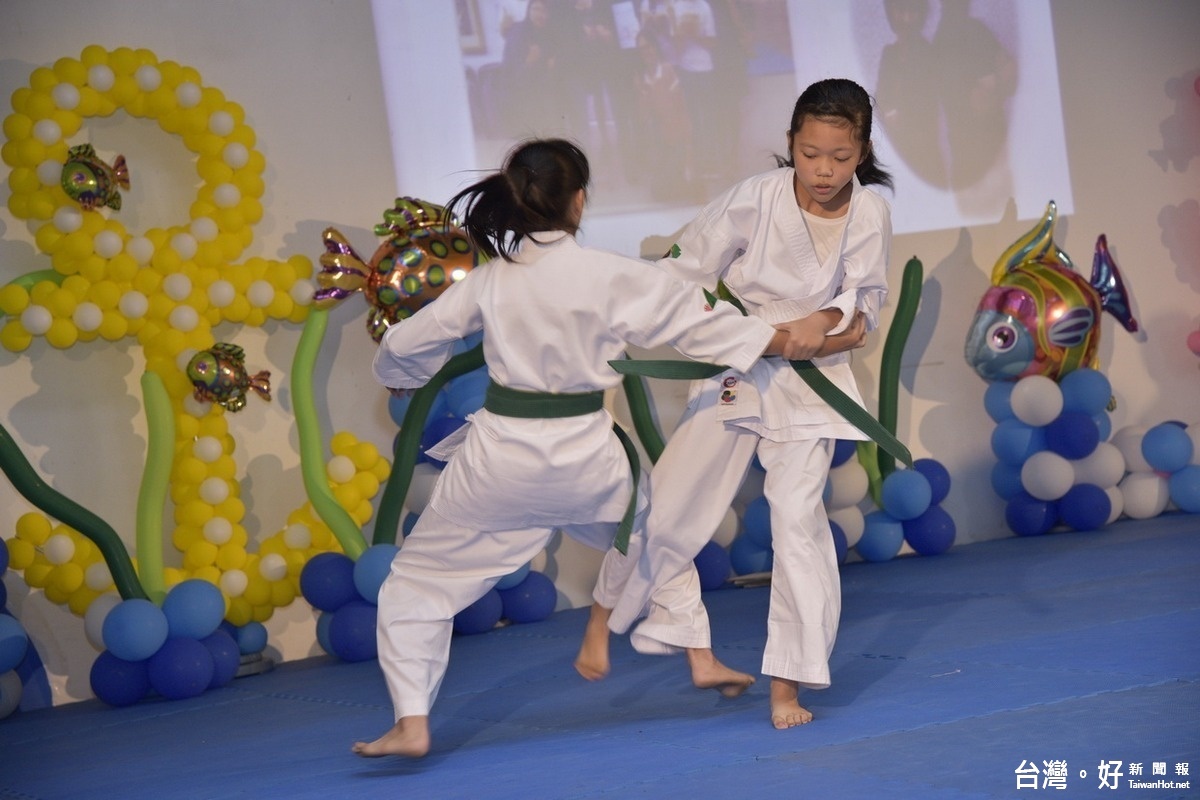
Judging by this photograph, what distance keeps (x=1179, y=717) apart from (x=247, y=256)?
339cm

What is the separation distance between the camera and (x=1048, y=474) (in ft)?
17.3

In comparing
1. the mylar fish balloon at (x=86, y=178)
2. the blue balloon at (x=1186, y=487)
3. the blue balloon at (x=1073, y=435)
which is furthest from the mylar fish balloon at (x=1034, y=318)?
the mylar fish balloon at (x=86, y=178)

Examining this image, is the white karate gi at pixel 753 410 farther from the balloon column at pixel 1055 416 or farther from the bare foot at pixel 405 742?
the balloon column at pixel 1055 416

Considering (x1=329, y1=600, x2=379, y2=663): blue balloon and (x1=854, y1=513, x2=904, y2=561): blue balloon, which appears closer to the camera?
(x1=329, y1=600, x2=379, y2=663): blue balloon

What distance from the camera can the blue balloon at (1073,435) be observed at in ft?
17.1

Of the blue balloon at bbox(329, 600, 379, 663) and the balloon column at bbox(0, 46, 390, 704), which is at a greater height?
the balloon column at bbox(0, 46, 390, 704)

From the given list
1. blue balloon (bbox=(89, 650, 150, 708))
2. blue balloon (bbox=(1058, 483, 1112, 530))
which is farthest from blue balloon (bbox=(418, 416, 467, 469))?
blue balloon (bbox=(1058, 483, 1112, 530))

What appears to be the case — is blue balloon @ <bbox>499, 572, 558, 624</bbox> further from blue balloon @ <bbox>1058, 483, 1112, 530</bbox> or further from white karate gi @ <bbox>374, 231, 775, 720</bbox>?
blue balloon @ <bbox>1058, 483, 1112, 530</bbox>

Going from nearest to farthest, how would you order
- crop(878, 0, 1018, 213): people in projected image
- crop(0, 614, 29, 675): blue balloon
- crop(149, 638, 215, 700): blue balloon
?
crop(0, 614, 29, 675): blue balloon
crop(149, 638, 215, 700): blue balloon
crop(878, 0, 1018, 213): people in projected image

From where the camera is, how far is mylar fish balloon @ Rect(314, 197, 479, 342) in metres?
4.25

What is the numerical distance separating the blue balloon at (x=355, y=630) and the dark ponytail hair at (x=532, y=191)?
1.81m

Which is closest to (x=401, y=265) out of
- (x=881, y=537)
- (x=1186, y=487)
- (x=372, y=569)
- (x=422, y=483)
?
(x=422, y=483)

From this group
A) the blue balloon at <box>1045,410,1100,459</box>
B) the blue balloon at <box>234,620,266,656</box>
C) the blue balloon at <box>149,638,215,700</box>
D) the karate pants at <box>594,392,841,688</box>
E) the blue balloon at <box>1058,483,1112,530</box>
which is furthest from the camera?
the blue balloon at <box>1058,483,1112,530</box>

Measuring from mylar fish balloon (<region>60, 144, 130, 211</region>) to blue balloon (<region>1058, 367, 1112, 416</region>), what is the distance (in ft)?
12.0
